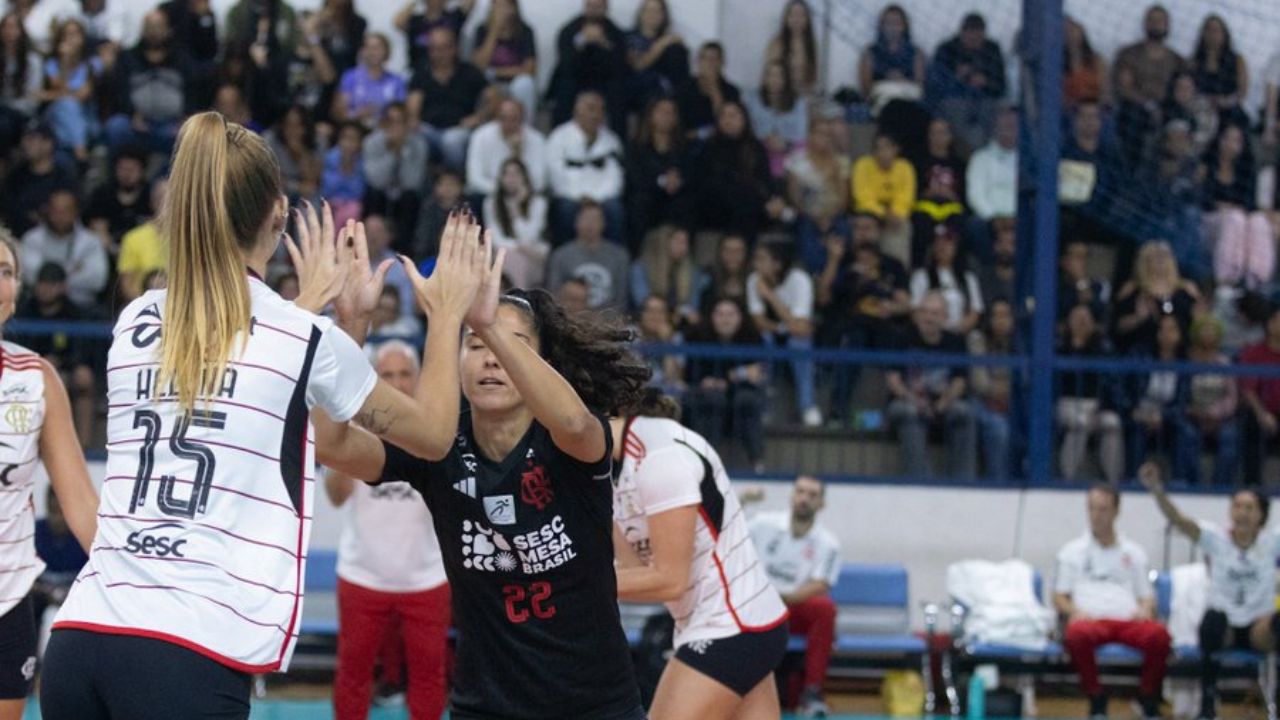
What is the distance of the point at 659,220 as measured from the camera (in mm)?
12305

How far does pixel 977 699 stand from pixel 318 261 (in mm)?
7348

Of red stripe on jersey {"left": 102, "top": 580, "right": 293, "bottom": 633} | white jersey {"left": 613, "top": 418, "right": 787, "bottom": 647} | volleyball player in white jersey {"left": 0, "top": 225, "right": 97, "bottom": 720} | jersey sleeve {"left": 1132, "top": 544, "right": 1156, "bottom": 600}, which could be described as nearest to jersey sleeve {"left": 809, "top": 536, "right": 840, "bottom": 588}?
jersey sleeve {"left": 1132, "top": 544, "right": 1156, "bottom": 600}

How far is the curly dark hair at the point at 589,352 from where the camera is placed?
4.26 metres

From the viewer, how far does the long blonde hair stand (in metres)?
3.02

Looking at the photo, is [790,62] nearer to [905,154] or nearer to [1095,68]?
[905,154]

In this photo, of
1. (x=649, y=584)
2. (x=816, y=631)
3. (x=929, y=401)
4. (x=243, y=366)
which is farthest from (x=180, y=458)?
(x=929, y=401)

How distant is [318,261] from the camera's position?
3.46 m

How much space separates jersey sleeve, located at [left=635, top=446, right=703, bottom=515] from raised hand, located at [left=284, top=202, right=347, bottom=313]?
1.64 metres

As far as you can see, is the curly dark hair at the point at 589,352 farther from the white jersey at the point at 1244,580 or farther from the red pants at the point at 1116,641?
the white jersey at the point at 1244,580

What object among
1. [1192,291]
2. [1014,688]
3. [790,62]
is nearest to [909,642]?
[1014,688]

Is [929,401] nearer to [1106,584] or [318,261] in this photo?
[1106,584]

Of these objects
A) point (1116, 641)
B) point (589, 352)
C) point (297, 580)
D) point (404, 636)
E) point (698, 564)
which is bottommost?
point (1116, 641)

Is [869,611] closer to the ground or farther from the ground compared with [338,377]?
closer to the ground

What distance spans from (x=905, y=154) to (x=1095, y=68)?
161 cm
